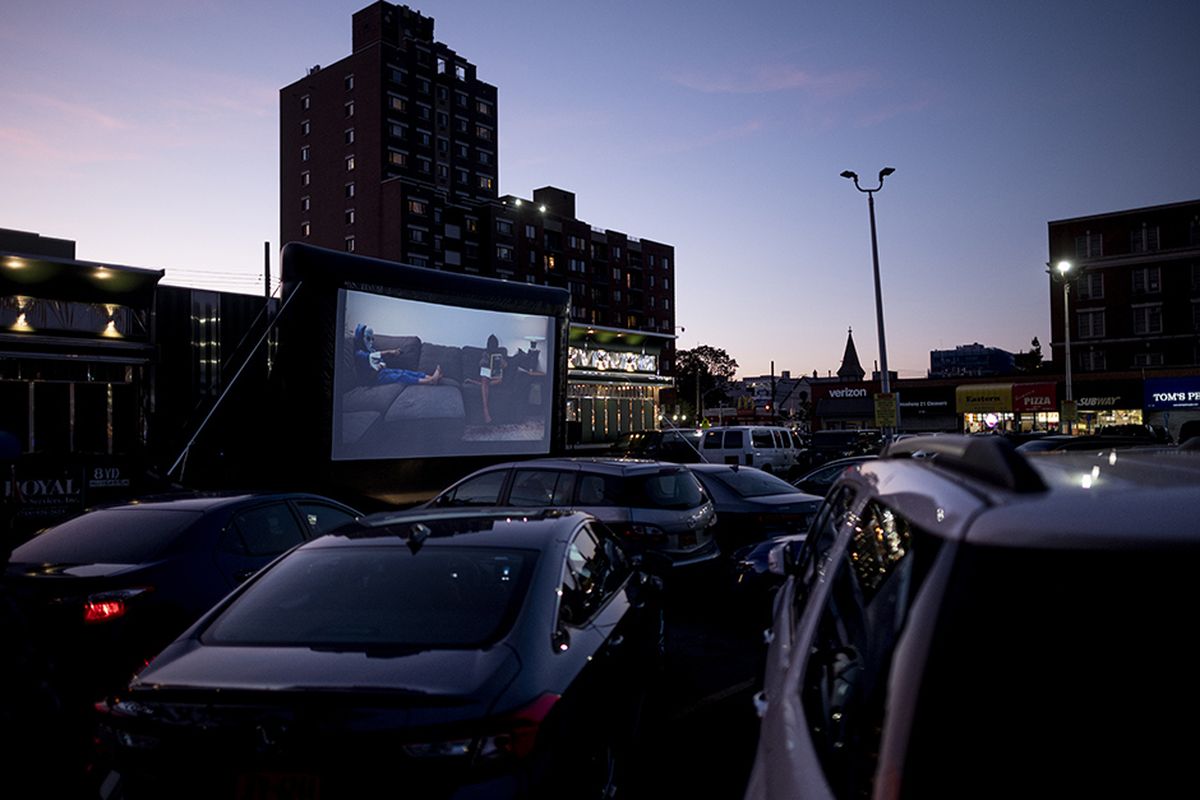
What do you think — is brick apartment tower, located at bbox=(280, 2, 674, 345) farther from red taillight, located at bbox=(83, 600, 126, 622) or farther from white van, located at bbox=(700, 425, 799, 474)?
red taillight, located at bbox=(83, 600, 126, 622)

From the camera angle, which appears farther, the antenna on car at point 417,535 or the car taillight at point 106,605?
the car taillight at point 106,605

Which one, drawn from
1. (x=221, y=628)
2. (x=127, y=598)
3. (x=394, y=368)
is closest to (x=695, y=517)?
(x=127, y=598)

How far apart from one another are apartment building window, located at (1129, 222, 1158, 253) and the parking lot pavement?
64.7 metres

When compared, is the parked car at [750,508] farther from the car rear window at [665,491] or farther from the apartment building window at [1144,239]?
the apartment building window at [1144,239]

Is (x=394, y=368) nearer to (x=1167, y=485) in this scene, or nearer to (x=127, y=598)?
(x=127, y=598)

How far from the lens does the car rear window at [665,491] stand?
823 centimetres

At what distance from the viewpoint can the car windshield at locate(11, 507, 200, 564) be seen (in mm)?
5055

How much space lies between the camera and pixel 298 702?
2.49m

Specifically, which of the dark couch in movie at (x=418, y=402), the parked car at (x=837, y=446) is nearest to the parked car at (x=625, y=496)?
the dark couch in movie at (x=418, y=402)

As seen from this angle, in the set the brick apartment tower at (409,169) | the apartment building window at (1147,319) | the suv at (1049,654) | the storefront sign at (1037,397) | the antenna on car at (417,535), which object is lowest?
the antenna on car at (417,535)

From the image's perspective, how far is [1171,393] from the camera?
49.7 meters

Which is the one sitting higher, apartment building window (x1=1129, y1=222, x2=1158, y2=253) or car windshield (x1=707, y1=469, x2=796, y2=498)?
apartment building window (x1=1129, y1=222, x2=1158, y2=253)

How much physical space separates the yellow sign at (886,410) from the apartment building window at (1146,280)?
169 feet

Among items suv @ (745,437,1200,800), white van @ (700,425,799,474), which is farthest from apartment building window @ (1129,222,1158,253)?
suv @ (745,437,1200,800)
